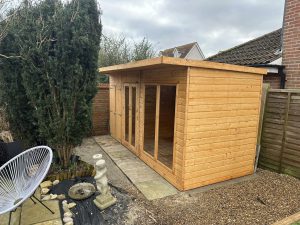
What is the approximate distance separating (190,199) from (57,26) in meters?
4.00

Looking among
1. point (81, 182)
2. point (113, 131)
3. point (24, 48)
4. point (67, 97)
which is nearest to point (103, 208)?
point (81, 182)

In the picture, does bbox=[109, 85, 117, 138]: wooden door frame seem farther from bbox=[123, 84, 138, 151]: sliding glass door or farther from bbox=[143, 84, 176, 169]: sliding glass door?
bbox=[143, 84, 176, 169]: sliding glass door

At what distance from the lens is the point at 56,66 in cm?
395

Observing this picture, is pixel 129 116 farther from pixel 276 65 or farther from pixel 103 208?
pixel 276 65

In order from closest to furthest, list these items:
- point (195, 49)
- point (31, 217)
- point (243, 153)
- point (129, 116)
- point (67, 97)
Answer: point (31, 217) < point (67, 97) < point (243, 153) < point (129, 116) < point (195, 49)

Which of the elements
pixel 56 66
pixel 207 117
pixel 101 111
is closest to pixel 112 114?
pixel 101 111

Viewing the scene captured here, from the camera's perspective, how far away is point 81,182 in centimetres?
413

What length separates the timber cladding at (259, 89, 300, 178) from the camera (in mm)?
4422

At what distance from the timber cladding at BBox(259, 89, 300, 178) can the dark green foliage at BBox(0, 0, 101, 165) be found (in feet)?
13.2

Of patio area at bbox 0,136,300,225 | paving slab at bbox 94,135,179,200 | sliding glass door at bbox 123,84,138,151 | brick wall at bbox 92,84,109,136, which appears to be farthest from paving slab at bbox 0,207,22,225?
brick wall at bbox 92,84,109,136

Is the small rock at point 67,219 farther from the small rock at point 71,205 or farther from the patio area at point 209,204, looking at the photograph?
the small rock at point 71,205

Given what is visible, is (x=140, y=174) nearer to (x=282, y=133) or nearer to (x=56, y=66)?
(x=56, y=66)

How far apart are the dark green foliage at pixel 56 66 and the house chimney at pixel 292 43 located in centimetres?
473

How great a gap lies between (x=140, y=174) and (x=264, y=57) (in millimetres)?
4687
